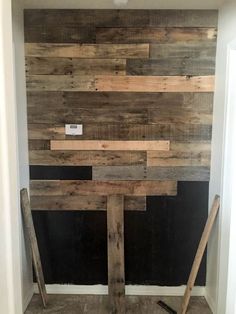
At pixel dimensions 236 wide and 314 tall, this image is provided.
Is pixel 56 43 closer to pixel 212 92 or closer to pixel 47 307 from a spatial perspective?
pixel 212 92

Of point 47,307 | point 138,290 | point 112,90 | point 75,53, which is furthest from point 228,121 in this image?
point 47,307

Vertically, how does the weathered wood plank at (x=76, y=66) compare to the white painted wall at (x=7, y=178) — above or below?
above

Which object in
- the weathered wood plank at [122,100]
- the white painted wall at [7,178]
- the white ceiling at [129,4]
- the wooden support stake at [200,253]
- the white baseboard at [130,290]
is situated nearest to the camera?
the white painted wall at [7,178]

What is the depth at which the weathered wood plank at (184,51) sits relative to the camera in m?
2.77

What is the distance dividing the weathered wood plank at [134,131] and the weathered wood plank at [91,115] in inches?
1.7

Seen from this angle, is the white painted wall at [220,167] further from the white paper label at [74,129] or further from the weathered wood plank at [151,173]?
the white paper label at [74,129]

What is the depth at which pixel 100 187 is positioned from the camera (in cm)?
292

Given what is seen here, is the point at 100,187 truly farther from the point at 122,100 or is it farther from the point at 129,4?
the point at 129,4

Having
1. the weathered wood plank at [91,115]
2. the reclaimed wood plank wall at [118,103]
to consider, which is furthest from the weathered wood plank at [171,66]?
the weathered wood plank at [91,115]

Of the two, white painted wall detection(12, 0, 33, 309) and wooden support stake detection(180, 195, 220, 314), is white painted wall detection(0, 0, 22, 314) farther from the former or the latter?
wooden support stake detection(180, 195, 220, 314)

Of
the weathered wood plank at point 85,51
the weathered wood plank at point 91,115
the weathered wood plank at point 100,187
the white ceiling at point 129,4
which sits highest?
the white ceiling at point 129,4

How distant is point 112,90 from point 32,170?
0.99 metres

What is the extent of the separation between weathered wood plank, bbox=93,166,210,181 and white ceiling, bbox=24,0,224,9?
1324 millimetres

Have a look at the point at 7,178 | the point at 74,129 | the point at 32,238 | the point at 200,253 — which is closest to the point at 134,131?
the point at 74,129
